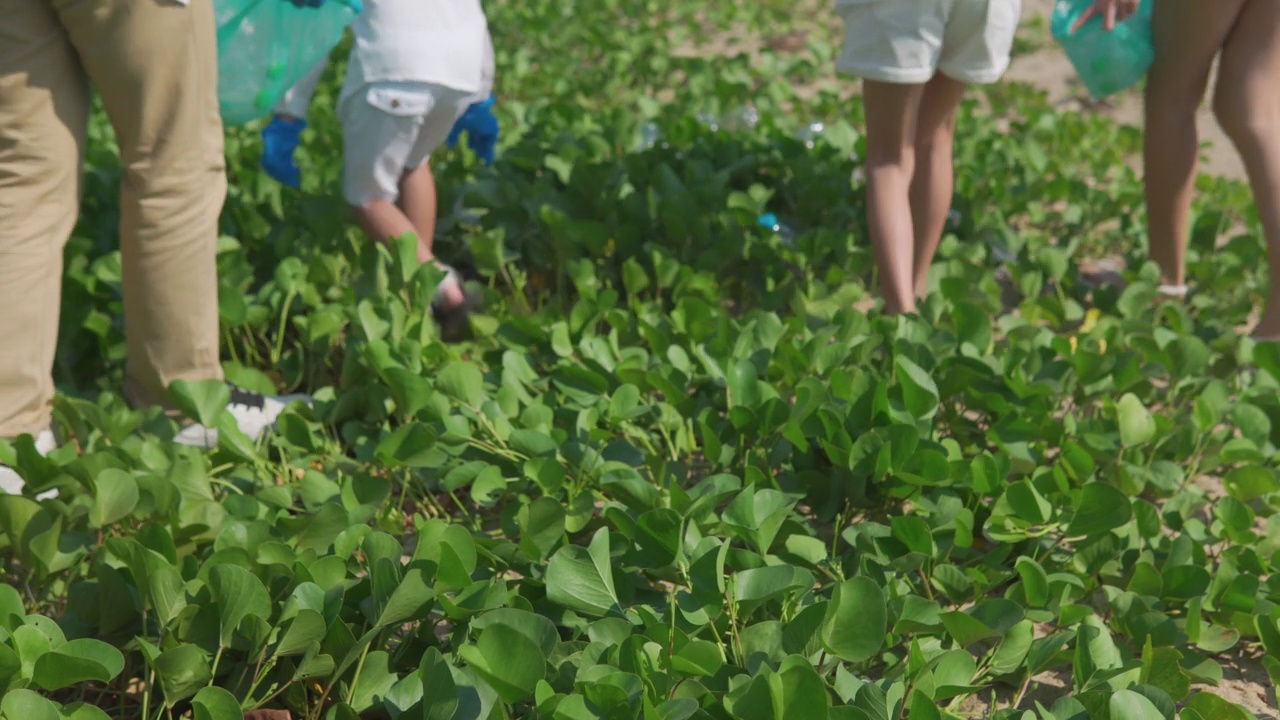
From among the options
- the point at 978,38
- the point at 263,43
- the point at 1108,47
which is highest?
the point at 263,43

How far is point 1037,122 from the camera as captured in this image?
17.5 ft

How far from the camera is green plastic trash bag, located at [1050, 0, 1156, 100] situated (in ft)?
10.9

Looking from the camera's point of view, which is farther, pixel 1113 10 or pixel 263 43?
pixel 1113 10

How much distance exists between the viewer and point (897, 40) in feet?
9.56

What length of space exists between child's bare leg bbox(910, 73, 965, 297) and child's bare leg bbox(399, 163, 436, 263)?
1.14m

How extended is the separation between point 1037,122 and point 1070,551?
132 inches

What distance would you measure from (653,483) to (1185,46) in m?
Answer: 1.72

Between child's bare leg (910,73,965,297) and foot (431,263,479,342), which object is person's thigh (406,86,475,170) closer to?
foot (431,263,479,342)

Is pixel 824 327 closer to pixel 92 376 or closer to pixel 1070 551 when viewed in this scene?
pixel 1070 551

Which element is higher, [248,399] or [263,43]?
[263,43]

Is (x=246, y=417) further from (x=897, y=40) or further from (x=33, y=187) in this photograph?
(x=897, y=40)

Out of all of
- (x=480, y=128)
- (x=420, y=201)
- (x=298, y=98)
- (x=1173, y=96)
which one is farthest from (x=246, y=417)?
(x=1173, y=96)

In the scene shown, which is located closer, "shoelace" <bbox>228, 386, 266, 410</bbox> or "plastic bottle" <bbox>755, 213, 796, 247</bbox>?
"shoelace" <bbox>228, 386, 266, 410</bbox>

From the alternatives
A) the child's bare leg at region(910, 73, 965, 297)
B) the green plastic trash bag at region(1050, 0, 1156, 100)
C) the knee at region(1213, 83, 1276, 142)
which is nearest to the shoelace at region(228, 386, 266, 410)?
the child's bare leg at region(910, 73, 965, 297)
